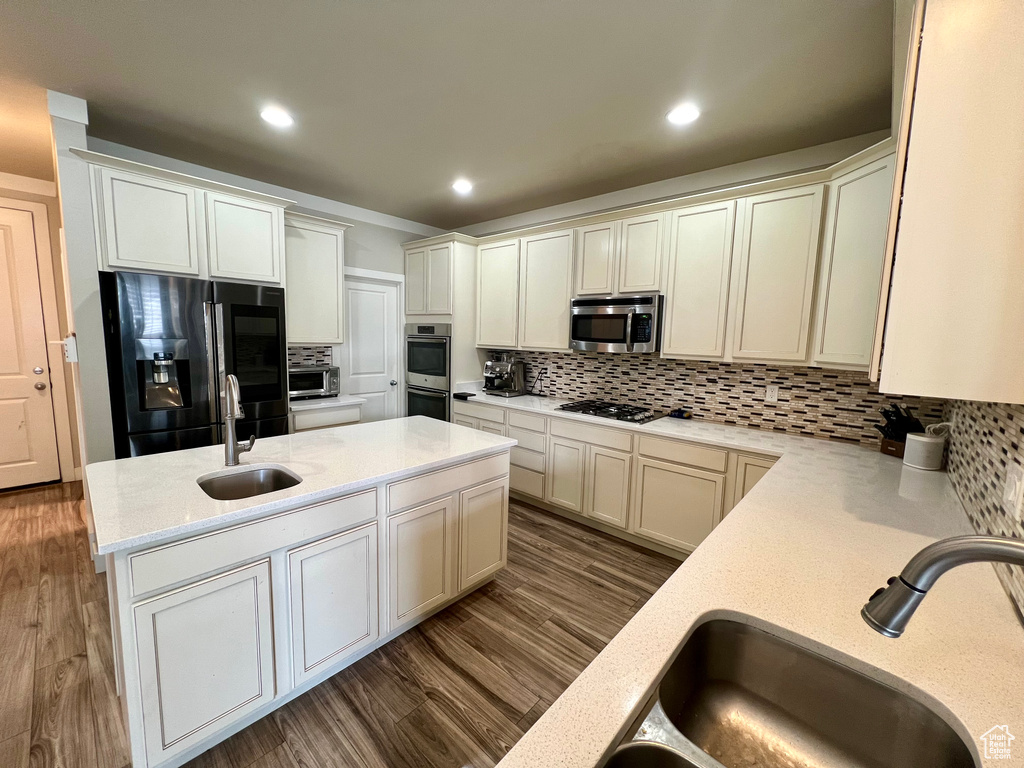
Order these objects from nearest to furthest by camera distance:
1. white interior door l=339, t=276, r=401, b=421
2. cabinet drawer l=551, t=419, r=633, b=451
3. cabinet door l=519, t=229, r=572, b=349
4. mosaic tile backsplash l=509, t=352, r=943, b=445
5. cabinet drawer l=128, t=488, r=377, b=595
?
cabinet drawer l=128, t=488, r=377, b=595
mosaic tile backsplash l=509, t=352, r=943, b=445
cabinet drawer l=551, t=419, r=633, b=451
cabinet door l=519, t=229, r=572, b=349
white interior door l=339, t=276, r=401, b=421

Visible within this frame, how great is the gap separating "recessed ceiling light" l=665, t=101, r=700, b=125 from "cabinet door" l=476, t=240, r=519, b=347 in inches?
67.6

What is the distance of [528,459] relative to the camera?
351 cm

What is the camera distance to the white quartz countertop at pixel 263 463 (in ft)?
4.16

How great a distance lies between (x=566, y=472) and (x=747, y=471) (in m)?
1.27

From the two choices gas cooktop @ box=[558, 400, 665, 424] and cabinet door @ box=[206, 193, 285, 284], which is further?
gas cooktop @ box=[558, 400, 665, 424]

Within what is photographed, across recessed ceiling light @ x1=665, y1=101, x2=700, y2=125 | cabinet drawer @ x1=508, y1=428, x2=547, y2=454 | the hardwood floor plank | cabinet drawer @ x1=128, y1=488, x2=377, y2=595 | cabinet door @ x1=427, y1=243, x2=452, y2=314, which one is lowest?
the hardwood floor plank

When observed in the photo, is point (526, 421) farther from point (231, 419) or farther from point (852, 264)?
point (852, 264)

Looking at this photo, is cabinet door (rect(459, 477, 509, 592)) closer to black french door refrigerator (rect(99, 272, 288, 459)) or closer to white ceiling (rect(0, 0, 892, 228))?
black french door refrigerator (rect(99, 272, 288, 459))

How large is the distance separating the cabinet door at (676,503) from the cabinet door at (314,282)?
2791 mm

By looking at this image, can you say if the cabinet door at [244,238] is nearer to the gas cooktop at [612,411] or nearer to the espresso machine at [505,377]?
the espresso machine at [505,377]

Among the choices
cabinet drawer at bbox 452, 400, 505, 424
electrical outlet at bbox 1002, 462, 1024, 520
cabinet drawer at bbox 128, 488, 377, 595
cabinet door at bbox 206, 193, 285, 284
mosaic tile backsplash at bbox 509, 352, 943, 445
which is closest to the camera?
electrical outlet at bbox 1002, 462, 1024, 520

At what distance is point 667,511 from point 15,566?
4032 millimetres

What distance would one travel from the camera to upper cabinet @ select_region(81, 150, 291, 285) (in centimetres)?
241

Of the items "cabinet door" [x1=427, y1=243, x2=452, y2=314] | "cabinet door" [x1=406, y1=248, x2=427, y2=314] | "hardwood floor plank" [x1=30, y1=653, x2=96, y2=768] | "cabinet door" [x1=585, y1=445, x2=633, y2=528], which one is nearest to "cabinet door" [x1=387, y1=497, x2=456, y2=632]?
"hardwood floor plank" [x1=30, y1=653, x2=96, y2=768]
